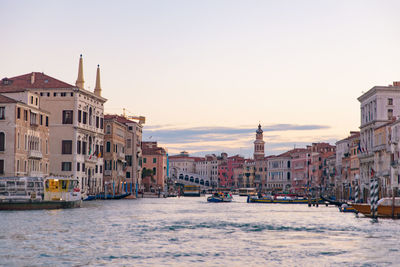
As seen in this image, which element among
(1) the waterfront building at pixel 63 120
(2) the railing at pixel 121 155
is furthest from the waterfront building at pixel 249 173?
(1) the waterfront building at pixel 63 120

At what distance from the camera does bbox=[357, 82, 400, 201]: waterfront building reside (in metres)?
73.1

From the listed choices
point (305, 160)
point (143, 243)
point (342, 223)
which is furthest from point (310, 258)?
point (305, 160)

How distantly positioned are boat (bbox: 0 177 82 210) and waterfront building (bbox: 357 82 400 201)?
32.7 metres

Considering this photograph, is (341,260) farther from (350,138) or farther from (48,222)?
(350,138)

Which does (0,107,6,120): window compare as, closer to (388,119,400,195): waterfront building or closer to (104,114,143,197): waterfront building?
(104,114,143,197): waterfront building

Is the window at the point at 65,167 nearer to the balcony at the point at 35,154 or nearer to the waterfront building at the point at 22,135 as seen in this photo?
the waterfront building at the point at 22,135

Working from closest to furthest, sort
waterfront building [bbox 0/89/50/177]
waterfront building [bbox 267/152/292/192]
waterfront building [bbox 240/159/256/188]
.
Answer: waterfront building [bbox 0/89/50/177], waterfront building [bbox 267/152/292/192], waterfront building [bbox 240/159/256/188]

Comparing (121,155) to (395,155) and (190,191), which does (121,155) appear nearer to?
(190,191)

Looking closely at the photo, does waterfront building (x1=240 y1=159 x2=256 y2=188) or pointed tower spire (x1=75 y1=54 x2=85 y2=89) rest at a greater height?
pointed tower spire (x1=75 y1=54 x2=85 y2=89)

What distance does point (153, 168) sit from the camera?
124312 mm

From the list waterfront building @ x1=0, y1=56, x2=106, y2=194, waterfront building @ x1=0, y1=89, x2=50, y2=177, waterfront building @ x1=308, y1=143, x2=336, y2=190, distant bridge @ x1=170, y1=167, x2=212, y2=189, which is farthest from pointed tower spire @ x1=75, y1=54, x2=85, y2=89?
distant bridge @ x1=170, y1=167, x2=212, y2=189

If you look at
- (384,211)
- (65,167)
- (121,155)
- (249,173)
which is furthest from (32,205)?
(249,173)

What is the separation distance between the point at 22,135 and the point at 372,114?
130ft

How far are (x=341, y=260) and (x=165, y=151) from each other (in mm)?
113302
